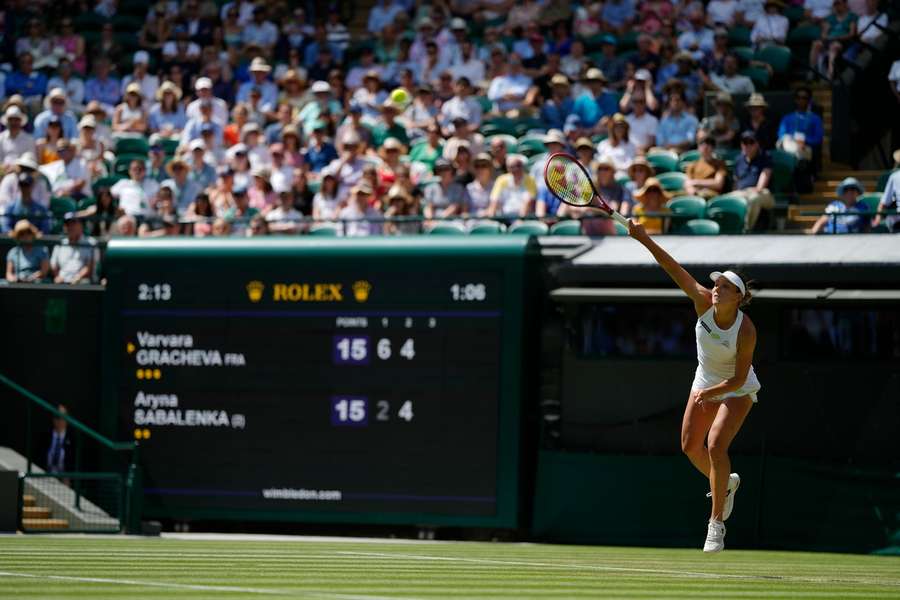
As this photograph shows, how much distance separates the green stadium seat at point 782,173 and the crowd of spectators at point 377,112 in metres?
0.24

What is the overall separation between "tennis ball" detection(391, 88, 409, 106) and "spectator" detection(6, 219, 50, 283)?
17.2ft

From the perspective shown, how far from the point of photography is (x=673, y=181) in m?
17.1

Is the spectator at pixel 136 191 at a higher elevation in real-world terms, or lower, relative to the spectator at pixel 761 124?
lower

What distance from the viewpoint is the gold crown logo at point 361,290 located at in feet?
51.9

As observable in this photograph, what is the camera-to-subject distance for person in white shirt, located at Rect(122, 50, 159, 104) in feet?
76.0

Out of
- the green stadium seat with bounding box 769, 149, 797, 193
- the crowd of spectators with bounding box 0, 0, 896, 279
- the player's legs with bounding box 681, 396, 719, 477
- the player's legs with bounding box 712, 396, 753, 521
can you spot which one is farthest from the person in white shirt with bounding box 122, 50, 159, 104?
the player's legs with bounding box 712, 396, 753, 521

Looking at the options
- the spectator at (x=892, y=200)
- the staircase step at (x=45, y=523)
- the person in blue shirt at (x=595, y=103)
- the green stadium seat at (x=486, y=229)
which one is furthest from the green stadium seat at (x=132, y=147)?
the spectator at (x=892, y=200)

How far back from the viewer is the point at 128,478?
16.1 meters

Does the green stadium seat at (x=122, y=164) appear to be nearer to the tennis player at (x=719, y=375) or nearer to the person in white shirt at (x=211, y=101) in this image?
the person in white shirt at (x=211, y=101)

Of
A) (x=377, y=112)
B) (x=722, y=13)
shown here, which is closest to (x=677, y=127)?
(x=722, y=13)

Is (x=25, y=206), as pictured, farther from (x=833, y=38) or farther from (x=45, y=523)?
(x=833, y=38)

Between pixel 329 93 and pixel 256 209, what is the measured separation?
2.94 m

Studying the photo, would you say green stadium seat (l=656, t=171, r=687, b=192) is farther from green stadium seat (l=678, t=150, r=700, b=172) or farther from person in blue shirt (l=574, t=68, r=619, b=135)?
person in blue shirt (l=574, t=68, r=619, b=135)

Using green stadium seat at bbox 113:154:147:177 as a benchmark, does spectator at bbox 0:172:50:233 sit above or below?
below
